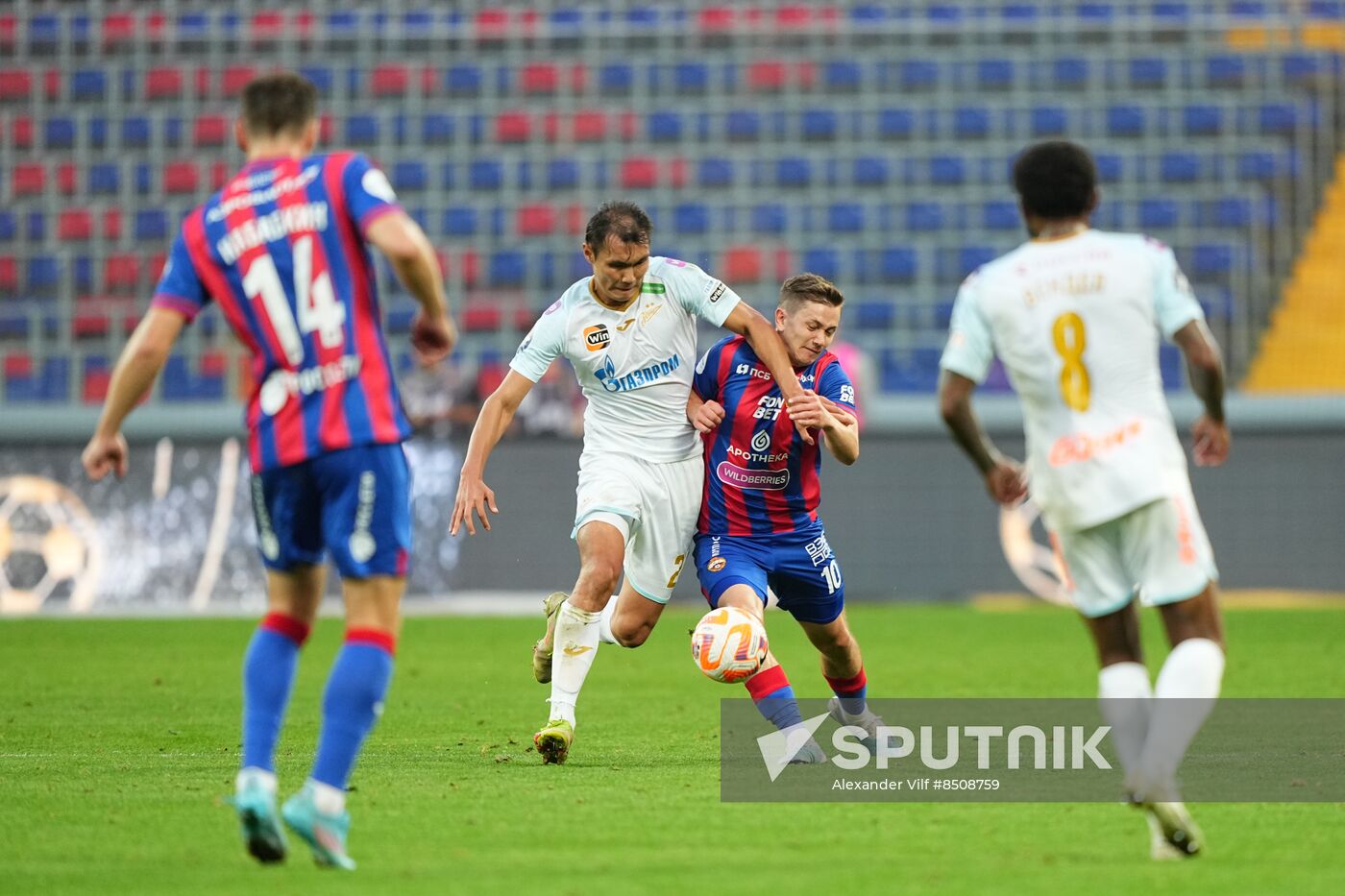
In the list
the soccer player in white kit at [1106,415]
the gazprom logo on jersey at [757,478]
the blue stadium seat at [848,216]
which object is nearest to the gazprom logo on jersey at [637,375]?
the gazprom logo on jersey at [757,478]

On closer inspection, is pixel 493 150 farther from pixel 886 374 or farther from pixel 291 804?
pixel 291 804

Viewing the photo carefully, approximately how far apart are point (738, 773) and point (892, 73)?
17269 millimetres

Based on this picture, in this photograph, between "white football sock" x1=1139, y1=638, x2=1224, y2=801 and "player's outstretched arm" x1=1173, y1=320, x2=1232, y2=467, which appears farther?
"player's outstretched arm" x1=1173, y1=320, x2=1232, y2=467

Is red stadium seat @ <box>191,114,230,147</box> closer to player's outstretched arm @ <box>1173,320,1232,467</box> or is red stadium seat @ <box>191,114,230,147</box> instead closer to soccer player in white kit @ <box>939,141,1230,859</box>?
soccer player in white kit @ <box>939,141,1230,859</box>

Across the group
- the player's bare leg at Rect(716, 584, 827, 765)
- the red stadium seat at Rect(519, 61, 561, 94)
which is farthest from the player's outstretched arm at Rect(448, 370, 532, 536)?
the red stadium seat at Rect(519, 61, 561, 94)

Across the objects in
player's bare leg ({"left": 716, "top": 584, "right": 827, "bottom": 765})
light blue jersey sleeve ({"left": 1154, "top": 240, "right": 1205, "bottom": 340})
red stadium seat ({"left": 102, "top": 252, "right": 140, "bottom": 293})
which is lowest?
red stadium seat ({"left": 102, "top": 252, "right": 140, "bottom": 293})

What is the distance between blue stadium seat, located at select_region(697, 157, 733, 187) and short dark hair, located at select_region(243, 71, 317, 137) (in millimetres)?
17078

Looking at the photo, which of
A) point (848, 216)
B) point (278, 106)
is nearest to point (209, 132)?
point (848, 216)

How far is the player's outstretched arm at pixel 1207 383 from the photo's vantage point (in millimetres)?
4836

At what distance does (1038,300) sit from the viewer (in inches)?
193

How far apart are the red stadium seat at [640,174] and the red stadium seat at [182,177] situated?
16.6 feet

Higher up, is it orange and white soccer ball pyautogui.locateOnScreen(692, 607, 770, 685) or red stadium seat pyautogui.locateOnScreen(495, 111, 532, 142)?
red stadium seat pyautogui.locateOnScreen(495, 111, 532, 142)

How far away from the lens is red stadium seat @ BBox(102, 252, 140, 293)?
67.6 ft

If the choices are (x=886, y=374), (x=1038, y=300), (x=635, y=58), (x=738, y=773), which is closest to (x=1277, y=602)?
(x=886, y=374)
